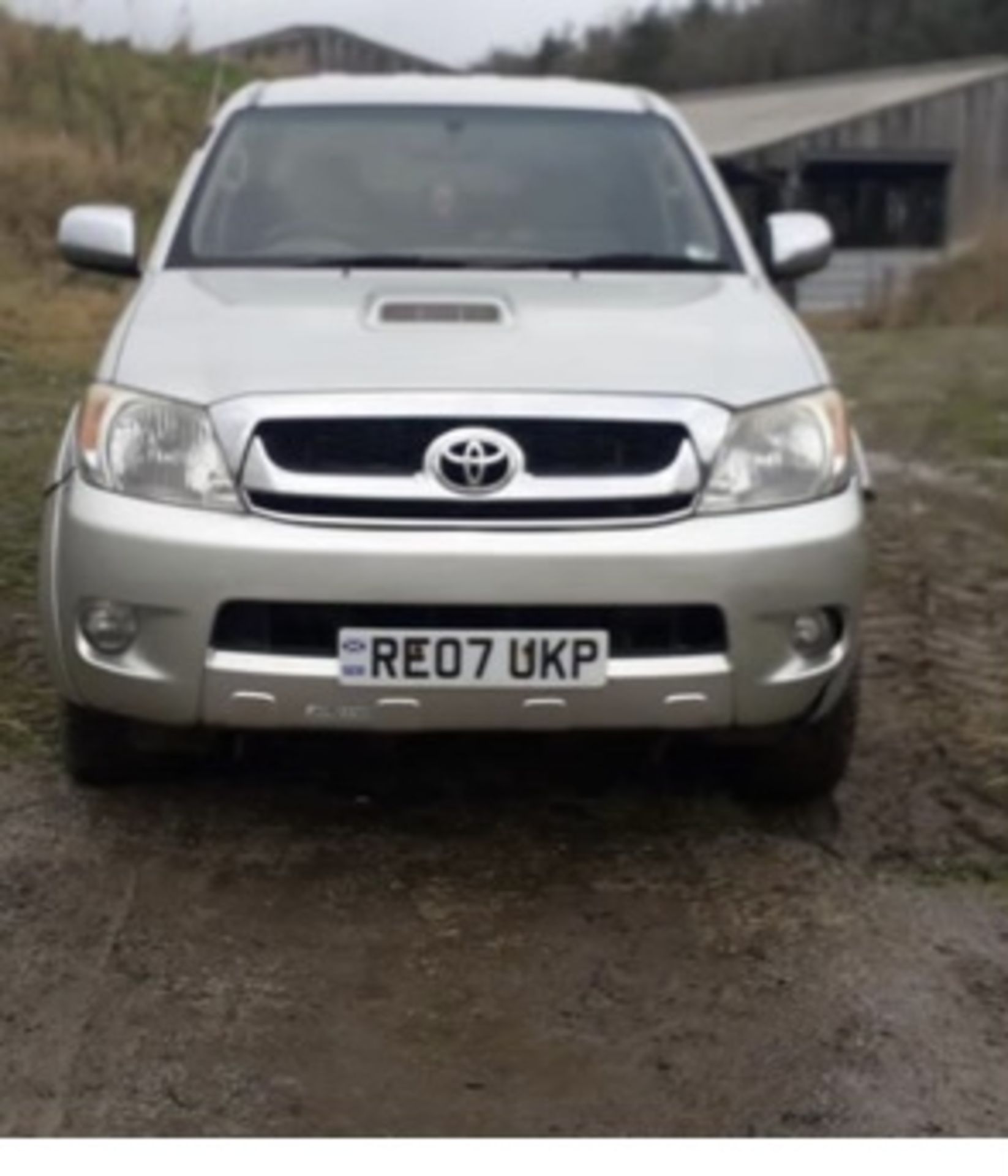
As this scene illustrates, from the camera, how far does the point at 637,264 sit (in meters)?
5.08

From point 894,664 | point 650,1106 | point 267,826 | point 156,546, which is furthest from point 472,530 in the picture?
point 894,664

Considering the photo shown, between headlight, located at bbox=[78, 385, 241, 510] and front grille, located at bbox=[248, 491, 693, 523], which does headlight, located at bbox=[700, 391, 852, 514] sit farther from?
headlight, located at bbox=[78, 385, 241, 510]

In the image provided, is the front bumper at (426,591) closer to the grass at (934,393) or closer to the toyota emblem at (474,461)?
the toyota emblem at (474,461)

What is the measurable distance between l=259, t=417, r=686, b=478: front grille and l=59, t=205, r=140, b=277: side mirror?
5.35ft

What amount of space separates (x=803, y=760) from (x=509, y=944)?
37.3 inches

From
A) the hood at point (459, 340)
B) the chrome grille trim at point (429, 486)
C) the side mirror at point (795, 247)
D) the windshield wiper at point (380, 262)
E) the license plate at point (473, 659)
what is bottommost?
the license plate at point (473, 659)

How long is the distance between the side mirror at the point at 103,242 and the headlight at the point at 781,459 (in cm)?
203

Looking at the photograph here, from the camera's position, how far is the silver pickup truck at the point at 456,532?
12.5ft

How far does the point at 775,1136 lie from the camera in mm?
2959

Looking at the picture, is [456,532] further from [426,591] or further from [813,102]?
[813,102]

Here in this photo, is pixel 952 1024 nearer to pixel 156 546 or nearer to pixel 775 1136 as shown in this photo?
pixel 775 1136

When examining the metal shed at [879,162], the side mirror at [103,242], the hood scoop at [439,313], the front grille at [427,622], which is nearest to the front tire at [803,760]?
the front grille at [427,622]

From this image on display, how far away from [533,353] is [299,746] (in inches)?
48.9

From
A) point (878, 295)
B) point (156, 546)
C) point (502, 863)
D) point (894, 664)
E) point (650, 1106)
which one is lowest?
point (878, 295)
